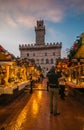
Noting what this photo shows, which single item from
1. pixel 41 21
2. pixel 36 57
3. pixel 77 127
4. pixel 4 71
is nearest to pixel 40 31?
pixel 41 21

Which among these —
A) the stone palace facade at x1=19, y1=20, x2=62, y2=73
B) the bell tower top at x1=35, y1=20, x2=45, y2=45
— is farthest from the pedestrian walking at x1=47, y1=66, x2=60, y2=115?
the bell tower top at x1=35, y1=20, x2=45, y2=45

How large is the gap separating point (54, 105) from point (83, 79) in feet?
17.5

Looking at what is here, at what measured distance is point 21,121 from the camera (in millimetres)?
8672

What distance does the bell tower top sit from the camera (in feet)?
439

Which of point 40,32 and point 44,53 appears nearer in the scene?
point 44,53

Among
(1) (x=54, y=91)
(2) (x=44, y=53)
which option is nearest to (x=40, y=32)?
(2) (x=44, y=53)

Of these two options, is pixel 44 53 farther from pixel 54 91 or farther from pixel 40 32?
pixel 54 91

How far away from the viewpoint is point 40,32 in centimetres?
13688

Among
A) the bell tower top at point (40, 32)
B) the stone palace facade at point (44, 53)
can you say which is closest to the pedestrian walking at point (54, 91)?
the stone palace facade at point (44, 53)

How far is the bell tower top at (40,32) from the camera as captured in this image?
439 ft

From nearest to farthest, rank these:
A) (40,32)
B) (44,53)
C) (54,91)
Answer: (54,91) → (44,53) → (40,32)

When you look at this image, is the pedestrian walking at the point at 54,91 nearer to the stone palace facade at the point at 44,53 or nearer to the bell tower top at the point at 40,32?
the stone palace facade at the point at 44,53

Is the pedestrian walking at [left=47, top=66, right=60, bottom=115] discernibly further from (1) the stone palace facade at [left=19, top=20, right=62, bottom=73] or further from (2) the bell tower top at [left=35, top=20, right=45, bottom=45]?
(2) the bell tower top at [left=35, top=20, right=45, bottom=45]

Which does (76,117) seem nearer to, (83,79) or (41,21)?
(83,79)
